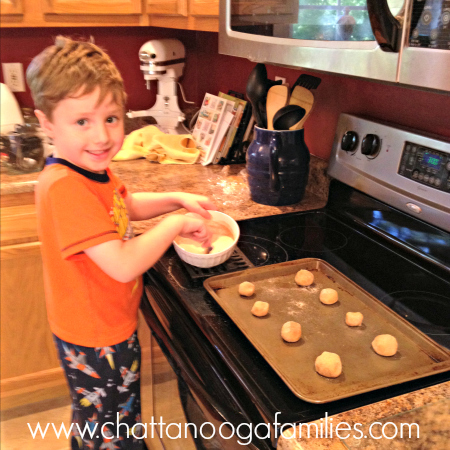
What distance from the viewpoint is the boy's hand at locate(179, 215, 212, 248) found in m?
0.91

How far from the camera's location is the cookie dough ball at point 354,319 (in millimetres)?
774

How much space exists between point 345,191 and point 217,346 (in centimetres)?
64

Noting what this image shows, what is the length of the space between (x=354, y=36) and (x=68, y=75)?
48 centimetres

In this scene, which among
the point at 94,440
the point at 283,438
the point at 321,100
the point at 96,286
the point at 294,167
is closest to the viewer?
the point at 283,438

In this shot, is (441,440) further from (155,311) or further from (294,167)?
(294,167)

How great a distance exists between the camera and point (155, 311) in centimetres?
97

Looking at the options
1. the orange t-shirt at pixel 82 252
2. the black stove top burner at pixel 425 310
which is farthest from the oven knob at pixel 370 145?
the orange t-shirt at pixel 82 252

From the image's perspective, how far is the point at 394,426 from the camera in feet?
1.97

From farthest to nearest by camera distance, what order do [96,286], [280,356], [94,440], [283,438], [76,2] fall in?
[76,2]
[94,440]
[96,286]
[280,356]
[283,438]

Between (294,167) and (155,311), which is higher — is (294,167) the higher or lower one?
the higher one

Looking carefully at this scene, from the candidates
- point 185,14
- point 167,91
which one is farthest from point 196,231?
point 167,91

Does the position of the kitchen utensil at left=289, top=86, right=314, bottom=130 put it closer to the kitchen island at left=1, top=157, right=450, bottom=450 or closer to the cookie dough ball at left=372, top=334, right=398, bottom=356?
the kitchen island at left=1, top=157, right=450, bottom=450

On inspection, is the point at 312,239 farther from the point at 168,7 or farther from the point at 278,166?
the point at 168,7

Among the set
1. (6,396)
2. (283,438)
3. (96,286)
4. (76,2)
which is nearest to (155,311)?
(96,286)
